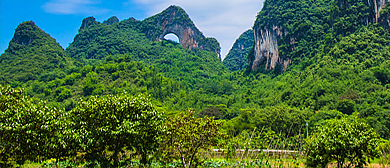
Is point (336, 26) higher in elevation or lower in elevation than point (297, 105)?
higher

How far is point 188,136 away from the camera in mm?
13742

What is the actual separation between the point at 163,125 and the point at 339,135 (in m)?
7.92

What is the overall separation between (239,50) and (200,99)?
9691cm

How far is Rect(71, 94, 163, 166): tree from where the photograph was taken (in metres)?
13.0

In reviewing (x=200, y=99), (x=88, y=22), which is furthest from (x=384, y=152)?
(x=88, y=22)

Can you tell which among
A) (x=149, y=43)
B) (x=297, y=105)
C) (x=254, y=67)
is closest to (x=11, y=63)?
(x=149, y=43)

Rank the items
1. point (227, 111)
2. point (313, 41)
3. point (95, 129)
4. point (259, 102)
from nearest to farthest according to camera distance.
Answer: point (95, 129)
point (227, 111)
point (259, 102)
point (313, 41)

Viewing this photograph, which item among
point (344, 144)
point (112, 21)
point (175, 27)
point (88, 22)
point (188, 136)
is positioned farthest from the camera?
point (112, 21)

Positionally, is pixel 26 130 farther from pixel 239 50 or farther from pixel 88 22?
pixel 239 50

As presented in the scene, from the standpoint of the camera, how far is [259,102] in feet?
218

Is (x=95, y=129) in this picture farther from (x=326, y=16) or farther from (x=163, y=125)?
(x=326, y=16)

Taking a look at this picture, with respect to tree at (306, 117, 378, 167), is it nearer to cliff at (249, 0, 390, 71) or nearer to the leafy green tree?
the leafy green tree

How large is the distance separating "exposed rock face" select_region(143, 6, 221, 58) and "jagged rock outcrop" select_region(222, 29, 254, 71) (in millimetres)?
35809

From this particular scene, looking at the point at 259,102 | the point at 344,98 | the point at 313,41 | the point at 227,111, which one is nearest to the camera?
the point at 344,98
